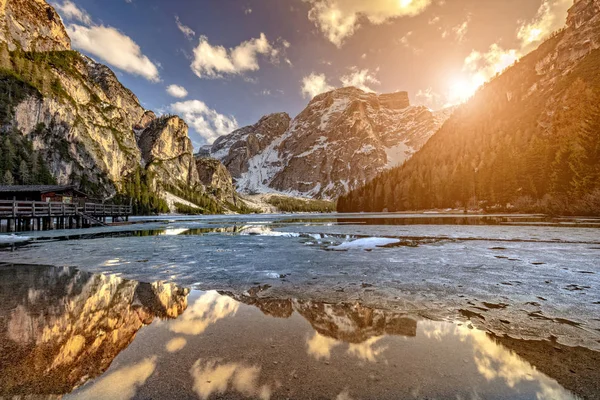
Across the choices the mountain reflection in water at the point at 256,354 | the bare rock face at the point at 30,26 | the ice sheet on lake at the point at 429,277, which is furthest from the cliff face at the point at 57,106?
the mountain reflection in water at the point at 256,354

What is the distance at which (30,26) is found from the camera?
133375 mm

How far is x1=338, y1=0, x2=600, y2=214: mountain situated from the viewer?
56844 millimetres

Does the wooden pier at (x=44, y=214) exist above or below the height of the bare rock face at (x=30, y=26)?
below

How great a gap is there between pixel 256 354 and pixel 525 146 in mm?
108556

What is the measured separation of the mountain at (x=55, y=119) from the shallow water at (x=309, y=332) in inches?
4345

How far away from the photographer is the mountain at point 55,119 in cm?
10038

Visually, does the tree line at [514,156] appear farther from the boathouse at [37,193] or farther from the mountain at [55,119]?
the mountain at [55,119]

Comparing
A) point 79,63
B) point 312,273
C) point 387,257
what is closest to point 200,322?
point 312,273

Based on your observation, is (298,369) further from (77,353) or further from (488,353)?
(77,353)

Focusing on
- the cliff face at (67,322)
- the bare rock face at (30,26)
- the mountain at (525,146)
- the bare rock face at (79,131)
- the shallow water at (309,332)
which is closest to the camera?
the shallow water at (309,332)

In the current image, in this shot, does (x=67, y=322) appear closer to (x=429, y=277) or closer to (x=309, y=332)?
(x=309, y=332)

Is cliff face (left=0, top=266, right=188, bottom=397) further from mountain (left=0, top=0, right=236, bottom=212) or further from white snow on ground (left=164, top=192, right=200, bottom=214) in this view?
white snow on ground (left=164, top=192, right=200, bottom=214)

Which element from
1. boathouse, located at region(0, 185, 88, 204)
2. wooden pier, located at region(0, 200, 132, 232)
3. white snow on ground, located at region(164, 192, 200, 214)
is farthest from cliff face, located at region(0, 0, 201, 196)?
wooden pier, located at region(0, 200, 132, 232)

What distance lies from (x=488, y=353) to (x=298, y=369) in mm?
3164
